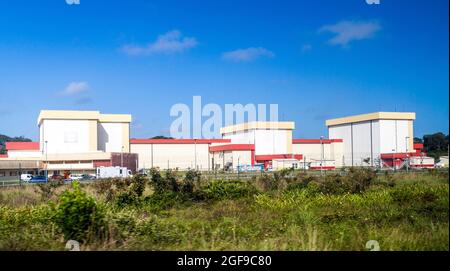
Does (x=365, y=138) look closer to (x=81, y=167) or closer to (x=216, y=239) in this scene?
(x=81, y=167)

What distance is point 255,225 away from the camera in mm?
7551

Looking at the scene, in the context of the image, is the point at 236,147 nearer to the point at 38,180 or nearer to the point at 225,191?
the point at 38,180

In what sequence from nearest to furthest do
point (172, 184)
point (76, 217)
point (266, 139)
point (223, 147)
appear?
1. point (76, 217)
2. point (172, 184)
3. point (266, 139)
4. point (223, 147)

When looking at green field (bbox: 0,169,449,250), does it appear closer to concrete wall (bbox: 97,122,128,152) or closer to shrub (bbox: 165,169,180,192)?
shrub (bbox: 165,169,180,192)

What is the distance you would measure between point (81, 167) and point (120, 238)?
41.6 meters

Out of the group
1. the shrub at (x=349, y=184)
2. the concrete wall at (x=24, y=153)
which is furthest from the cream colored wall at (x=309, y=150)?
the shrub at (x=349, y=184)

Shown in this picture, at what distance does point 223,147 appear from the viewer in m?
48.6

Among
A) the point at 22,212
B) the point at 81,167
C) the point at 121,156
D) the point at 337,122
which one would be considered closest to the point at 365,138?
the point at 337,122

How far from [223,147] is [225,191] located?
3569cm

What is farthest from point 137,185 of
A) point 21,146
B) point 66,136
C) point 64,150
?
point 21,146

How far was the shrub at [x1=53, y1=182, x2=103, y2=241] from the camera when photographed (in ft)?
18.0

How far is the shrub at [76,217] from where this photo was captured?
5492 millimetres

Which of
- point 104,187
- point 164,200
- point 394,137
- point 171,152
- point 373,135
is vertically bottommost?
point 164,200

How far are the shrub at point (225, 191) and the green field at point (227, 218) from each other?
30 mm
